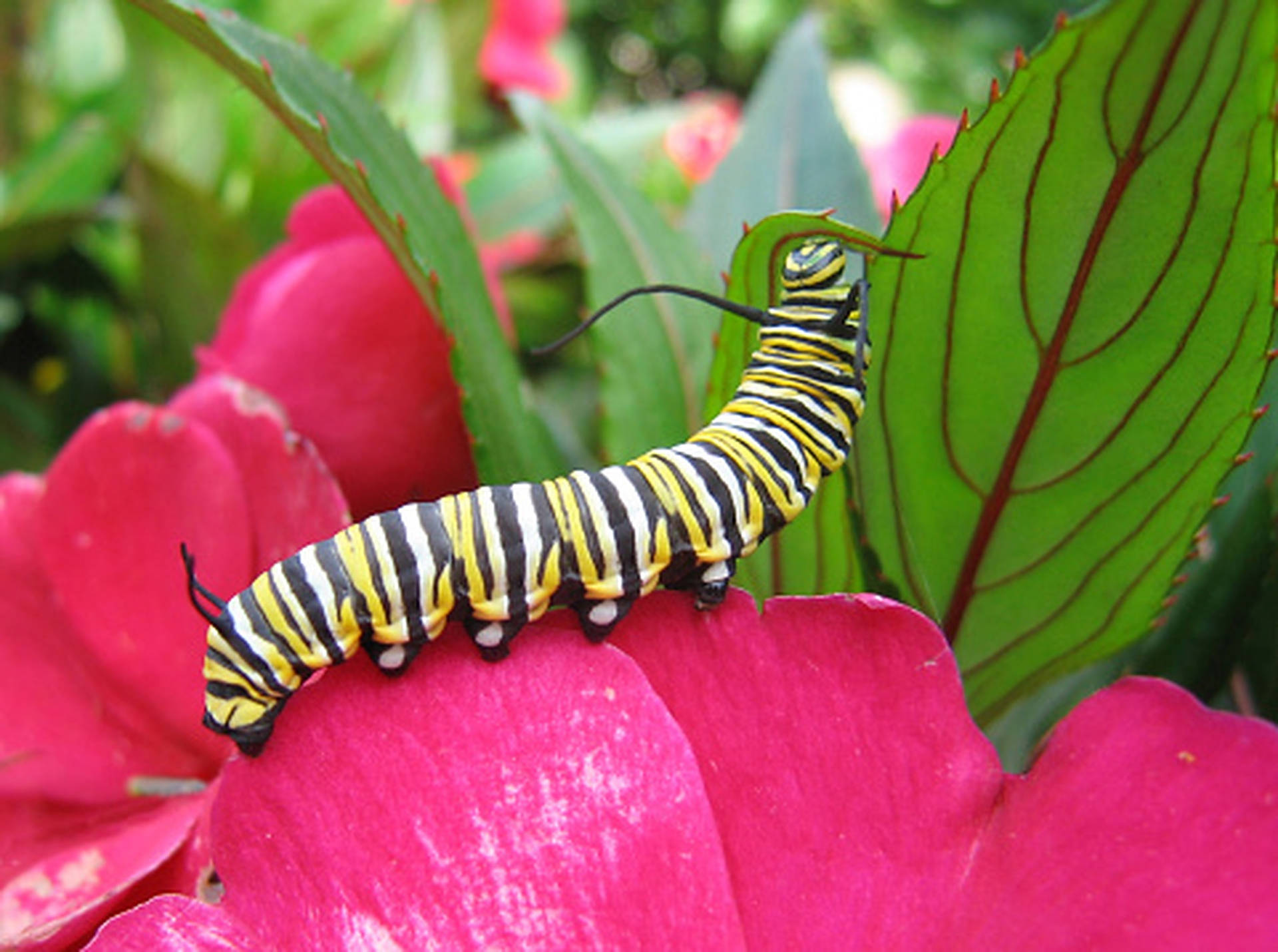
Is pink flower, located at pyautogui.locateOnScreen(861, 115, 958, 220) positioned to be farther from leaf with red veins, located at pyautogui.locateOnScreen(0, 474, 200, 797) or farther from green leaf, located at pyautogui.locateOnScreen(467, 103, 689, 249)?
leaf with red veins, located at pyautogui.locateOnScreen(0, 474, 200, 797)

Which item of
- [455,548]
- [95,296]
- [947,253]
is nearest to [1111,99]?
[947,253]

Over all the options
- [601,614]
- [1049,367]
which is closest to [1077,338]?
[1049,367]

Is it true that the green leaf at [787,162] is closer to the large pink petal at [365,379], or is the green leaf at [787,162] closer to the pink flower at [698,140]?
the large pink petal at [365,379]

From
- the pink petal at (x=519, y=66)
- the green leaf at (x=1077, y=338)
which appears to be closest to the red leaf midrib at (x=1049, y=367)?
the green leaf at (x=1077, y=338)

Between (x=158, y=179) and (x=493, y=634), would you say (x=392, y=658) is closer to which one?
(x=493, y=634)

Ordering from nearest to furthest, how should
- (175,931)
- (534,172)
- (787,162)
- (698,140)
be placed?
(175,931), (787,162), (534,172), (698,140)
